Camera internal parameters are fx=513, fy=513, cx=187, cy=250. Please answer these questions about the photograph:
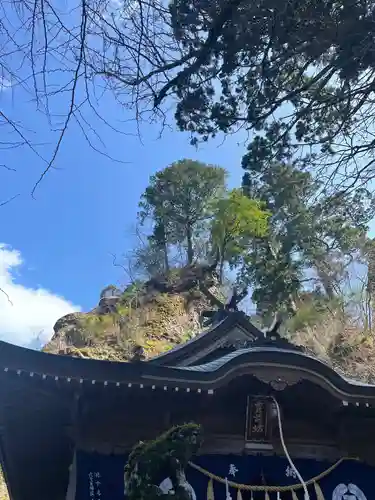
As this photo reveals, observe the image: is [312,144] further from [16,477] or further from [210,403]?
[16,477]

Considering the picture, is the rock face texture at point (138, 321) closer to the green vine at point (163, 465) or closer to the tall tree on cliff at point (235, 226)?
the tall tree on cliff at point (235, 226)

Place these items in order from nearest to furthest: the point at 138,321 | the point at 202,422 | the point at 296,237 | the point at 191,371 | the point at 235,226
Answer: the point at 191,371, the point at 202,422, the point at 296,237, the point at 138,321, the point at 235,226

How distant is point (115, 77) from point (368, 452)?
5758 mm

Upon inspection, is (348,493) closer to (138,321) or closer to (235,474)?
(235,474)

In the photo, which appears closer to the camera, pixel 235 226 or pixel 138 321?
pixel 138 321

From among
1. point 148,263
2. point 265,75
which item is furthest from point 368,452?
point 148,263

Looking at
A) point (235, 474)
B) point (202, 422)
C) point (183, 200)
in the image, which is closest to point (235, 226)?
point (183, 200)

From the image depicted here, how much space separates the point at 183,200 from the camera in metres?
27.9

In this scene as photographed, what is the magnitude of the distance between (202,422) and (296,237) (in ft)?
27.0

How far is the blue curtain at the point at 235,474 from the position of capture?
5.71 meters

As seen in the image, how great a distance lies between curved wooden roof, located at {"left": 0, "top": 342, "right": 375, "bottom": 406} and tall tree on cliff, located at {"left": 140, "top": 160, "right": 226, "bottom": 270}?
2125cm

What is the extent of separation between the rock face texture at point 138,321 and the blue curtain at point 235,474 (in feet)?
38.1

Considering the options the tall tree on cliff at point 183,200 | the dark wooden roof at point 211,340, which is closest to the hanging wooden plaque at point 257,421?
the dark wooden roof at point 211,340

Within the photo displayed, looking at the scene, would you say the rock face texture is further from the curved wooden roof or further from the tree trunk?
the curved wooden roof
